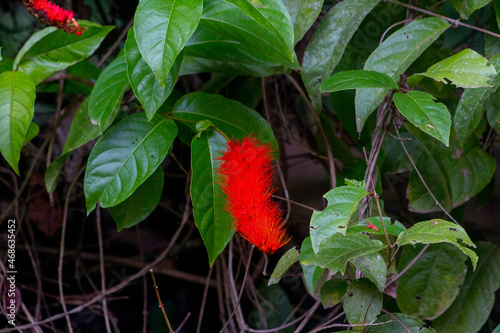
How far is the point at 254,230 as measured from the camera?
679 mm

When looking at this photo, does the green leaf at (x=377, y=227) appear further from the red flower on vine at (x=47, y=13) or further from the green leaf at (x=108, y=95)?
the red flower on vine at (x=47, y=13)

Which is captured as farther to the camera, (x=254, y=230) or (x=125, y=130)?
(x=125, y=130)

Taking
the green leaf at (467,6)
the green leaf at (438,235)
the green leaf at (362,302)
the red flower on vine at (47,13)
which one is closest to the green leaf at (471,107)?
the green leaf at (467,6)

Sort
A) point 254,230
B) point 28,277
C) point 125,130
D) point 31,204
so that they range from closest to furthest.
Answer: point 254,230 → point 125,130 → point 31,204 → point 28,277

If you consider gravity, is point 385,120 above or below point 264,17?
below

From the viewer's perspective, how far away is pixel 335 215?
684 mm

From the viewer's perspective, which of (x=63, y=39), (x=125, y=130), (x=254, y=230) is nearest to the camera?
(x=254, y=230)

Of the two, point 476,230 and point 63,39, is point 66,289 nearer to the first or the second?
point 63,39

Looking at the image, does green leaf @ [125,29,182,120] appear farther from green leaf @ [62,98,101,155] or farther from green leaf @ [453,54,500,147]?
green leaf @ [453,54,500,147]

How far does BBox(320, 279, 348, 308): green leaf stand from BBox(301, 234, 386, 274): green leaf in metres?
0.12

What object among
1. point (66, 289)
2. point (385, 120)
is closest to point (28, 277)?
point (66, 289)

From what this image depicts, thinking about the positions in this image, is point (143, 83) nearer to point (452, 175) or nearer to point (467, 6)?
point (467, 6)

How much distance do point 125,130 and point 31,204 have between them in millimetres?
788

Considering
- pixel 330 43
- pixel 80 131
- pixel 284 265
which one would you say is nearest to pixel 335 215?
pixel 284 265
